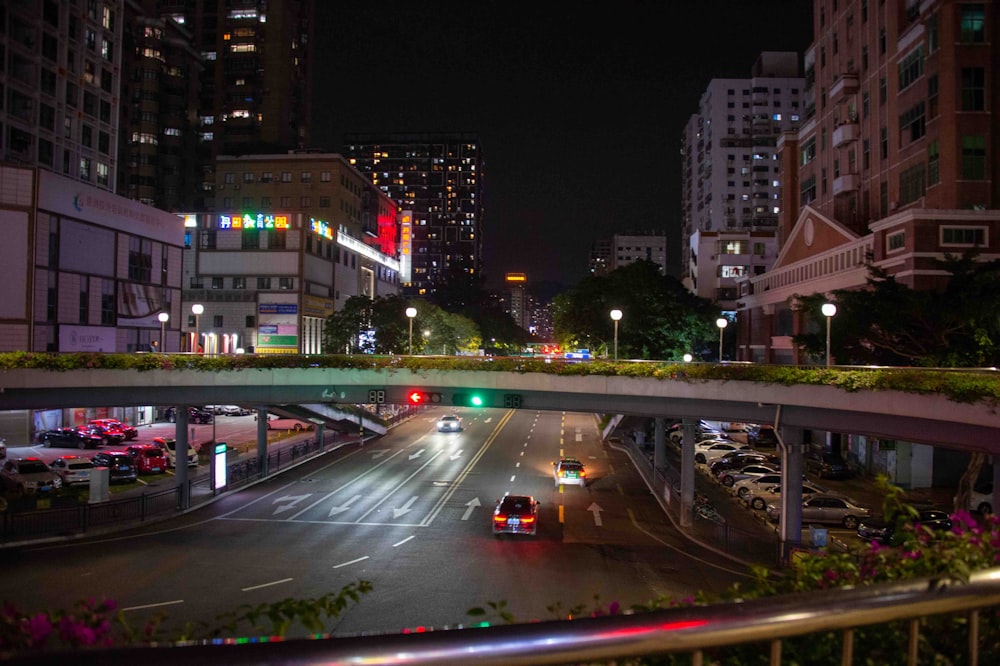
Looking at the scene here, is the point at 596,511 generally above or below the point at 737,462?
below

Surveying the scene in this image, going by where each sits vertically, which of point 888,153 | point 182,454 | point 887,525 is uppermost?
point 888,153

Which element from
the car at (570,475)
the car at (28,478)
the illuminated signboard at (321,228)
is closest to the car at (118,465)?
the car at (28,478)

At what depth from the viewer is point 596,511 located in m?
33.7

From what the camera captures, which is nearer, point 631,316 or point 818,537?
point 818,537

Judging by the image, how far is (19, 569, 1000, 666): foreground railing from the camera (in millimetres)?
2555

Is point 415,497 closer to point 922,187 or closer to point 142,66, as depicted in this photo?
point 922,187

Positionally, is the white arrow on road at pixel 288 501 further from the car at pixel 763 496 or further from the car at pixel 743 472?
the car at pixel 743 472

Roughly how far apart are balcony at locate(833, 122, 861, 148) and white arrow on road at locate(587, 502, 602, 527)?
3474cm

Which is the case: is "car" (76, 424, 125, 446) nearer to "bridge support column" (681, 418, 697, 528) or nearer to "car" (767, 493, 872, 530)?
"bridge support column" (681, 418, 697, 528)

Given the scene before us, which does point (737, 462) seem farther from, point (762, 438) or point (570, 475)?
point (762, 438)

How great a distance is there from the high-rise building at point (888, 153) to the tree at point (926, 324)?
551 cm

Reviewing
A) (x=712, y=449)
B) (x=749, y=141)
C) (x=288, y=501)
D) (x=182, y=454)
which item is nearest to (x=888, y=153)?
(x=712, y=449)

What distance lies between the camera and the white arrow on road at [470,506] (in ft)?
105

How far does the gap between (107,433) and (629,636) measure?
56.6 m
